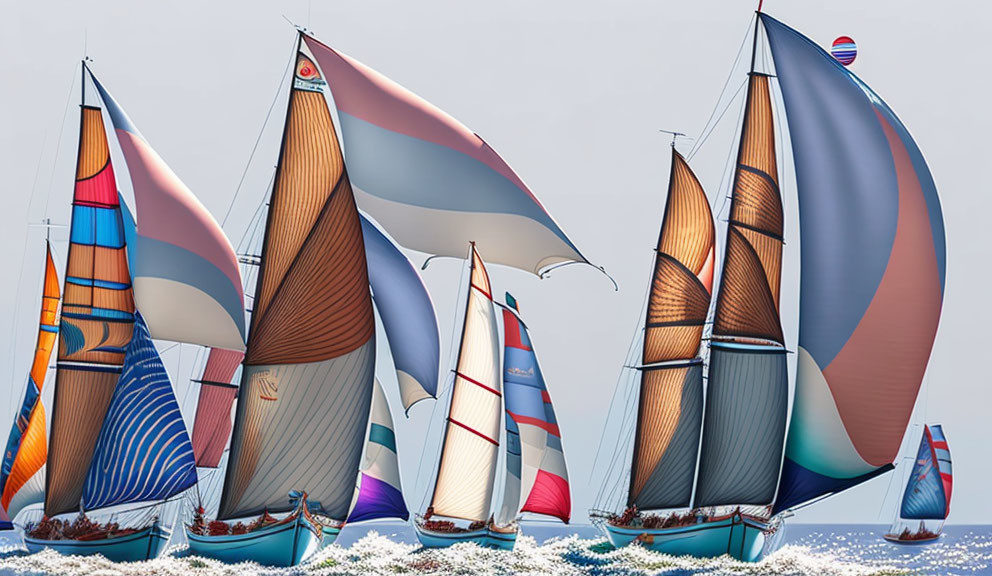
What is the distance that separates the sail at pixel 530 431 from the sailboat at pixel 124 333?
1097 centimetres

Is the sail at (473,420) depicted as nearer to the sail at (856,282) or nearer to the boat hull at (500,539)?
the boat hull at (500,539)

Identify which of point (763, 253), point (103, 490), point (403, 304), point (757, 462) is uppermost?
point (763, 253)

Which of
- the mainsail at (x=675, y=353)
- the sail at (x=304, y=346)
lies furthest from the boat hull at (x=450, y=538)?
the sail at (x=304, y=346)

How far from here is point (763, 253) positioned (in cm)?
3528

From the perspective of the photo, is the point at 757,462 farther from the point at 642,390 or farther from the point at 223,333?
the point at 223,333

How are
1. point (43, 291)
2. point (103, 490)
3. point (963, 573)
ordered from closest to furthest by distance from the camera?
1. point (103, 490)
2. point (43, 291)
3. point (963, 573)

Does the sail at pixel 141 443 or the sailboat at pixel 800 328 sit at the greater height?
the sailboat at pixel 800 328

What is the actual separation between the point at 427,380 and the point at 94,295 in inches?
339

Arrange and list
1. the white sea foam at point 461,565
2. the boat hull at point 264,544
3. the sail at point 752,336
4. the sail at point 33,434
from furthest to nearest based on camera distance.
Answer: the sail at point 33,434, the sail at point 752,336, the white sea foam at point 461,565, the boat hull at point 264,544

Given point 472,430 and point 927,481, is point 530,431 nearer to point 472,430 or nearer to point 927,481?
point 472,430

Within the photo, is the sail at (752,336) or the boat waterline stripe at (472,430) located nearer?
the sail at (752,336)

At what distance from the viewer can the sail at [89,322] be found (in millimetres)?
34156

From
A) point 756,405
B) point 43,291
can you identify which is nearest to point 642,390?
point 756,405

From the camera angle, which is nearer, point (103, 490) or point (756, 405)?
point (103, 490)
